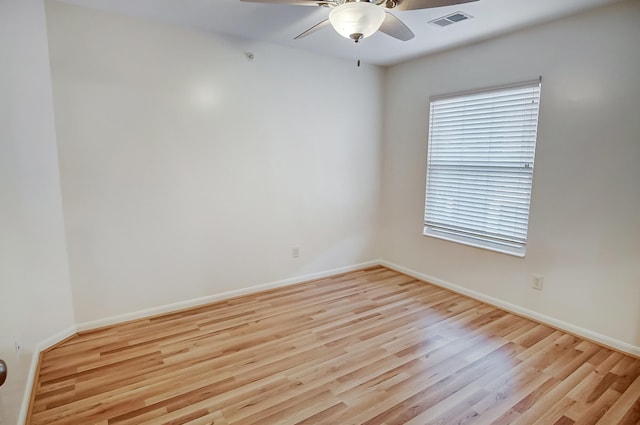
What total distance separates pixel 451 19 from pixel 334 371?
2.87m

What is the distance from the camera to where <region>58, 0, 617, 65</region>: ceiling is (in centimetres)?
258

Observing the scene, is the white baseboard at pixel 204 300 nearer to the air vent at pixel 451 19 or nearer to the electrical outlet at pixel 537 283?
the electrical outlet at pixel 537 283

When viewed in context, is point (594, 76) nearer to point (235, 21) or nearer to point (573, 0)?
point (573, 0)

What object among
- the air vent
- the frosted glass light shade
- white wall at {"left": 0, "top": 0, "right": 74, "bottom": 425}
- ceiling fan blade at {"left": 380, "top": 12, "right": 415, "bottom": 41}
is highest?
the air vent

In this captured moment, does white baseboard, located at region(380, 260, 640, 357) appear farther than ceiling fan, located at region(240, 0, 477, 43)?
Yes

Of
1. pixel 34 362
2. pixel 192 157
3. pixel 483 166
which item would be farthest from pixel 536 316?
pixel 34 362

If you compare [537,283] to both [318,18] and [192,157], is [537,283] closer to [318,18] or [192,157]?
[318,18]

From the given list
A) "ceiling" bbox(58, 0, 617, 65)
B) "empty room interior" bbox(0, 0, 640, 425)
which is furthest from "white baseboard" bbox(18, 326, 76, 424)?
"ceiling" bbox(58, 0, 617, 65)

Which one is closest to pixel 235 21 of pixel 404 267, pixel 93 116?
pixel 93 116

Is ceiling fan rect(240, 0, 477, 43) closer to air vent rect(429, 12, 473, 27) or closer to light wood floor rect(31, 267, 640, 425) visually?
air vent rect(429, 12, 473, 27)

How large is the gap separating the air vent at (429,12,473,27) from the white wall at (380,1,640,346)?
0.70 m

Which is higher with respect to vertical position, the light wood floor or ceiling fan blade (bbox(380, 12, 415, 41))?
ceiling fan blade (bbox(380, 12, 415, 41))

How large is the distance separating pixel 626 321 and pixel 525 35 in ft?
8.21

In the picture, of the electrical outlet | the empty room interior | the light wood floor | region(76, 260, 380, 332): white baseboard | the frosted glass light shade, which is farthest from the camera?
the electrical outlet
